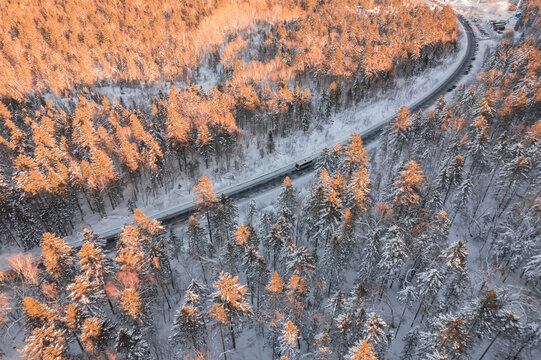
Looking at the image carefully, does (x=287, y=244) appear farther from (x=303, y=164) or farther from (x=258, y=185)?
(x=303, y=164)

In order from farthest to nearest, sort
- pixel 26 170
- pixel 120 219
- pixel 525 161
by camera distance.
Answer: pixel 120 219
pixel 26 170
pixel 525 161

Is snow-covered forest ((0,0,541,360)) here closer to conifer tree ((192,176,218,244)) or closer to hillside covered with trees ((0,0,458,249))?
conifer tree ((192,176,218,244))

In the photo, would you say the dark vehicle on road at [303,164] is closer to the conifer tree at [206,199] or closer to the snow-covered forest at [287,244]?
the snow-covered forest at [287,244]

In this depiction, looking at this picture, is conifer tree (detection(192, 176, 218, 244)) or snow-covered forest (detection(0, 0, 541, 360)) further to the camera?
conifer tree (detection(192, 176, 218, 244))

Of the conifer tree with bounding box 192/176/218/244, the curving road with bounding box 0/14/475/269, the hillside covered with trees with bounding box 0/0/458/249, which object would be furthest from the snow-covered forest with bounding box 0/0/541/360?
the curving road with bounding box 0/14/475/269

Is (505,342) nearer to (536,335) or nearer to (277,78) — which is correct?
(536,335)

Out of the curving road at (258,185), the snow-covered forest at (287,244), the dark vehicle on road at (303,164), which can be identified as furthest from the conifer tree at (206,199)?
the dark vehicle on road at (303,164)

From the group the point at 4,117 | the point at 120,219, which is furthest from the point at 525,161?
the point at 4,117

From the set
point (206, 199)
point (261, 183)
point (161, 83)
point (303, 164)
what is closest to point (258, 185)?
point (261, 183)
